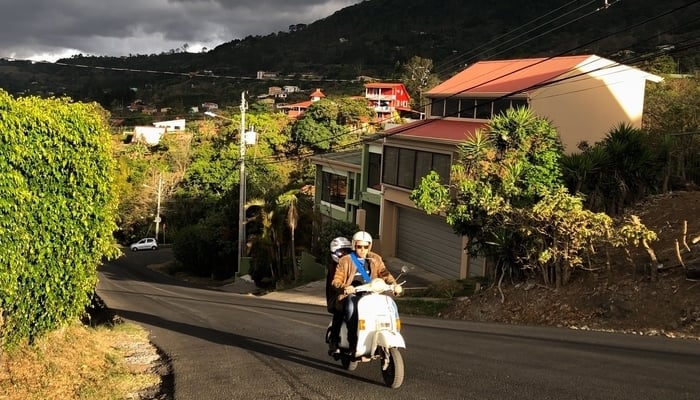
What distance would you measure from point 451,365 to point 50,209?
4893 millimetres

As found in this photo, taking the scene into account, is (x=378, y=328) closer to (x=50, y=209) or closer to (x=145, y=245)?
(x=50, y=209)

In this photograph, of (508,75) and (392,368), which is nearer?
(392,368)

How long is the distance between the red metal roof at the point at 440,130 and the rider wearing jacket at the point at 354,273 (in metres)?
16.4

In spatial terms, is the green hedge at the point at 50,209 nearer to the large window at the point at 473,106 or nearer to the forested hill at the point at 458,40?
the large window at the point at 473,106

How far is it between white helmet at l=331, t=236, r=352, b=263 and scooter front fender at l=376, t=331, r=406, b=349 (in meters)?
1.16

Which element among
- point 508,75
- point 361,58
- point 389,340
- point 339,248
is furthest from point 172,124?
point 389,340

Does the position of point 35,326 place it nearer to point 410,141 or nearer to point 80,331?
point 80,331

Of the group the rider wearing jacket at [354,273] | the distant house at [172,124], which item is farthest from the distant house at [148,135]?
the rider wearing jacket at [354,273]

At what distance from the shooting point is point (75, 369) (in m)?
6.75

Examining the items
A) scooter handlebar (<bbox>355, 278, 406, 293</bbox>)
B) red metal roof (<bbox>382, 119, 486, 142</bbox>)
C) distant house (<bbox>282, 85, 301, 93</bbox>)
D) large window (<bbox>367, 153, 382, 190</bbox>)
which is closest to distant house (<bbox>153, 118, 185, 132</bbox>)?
distant house (<bbox>282, 85, 301, 93</bbox>)

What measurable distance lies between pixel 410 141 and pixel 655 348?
17.9 metres

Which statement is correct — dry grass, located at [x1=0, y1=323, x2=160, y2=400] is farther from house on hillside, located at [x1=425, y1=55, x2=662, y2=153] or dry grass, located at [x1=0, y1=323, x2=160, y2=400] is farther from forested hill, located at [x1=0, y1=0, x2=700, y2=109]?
forested hill, located at [x1=0, y1=0, x2=700, y2=109]

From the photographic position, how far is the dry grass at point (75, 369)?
5.97 metres

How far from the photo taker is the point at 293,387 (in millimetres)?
6438
